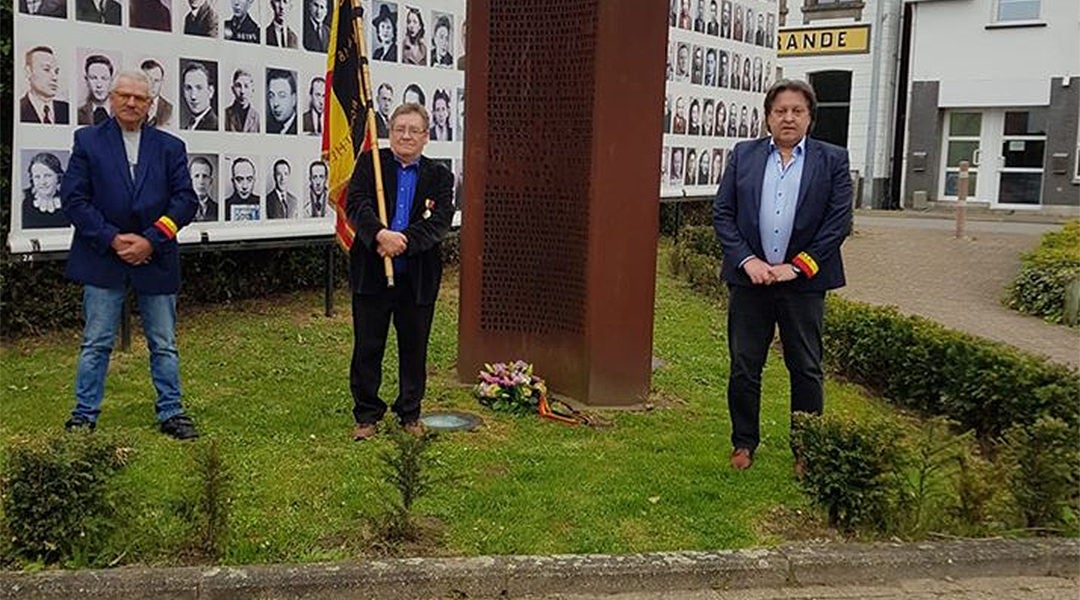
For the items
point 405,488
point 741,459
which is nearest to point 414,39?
point 741,459

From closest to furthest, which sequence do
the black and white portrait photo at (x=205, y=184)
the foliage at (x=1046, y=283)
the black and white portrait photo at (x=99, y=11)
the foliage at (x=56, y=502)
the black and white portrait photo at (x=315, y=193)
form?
the foliage at (x=56, y=502) < the black and white portrait photo at (x=99, y=11) < the black and white portrait photo at (x=205, y=184) < the black and white portrait photo at (x=315, y=193) < the foliage at (x=1046, y=283)

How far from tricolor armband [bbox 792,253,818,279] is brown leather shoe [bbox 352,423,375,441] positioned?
2455 mm

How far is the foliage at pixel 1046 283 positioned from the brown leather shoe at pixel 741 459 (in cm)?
687

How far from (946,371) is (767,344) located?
2.24 m

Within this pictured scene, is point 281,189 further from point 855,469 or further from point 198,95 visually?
point 855,469

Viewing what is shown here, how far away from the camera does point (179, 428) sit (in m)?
5.92

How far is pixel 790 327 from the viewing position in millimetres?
5566

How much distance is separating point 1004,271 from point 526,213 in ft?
33.1

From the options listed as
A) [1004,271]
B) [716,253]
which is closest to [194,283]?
[716,253]

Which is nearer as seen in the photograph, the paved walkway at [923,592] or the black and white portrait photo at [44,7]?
the paved walkway at [923,592]

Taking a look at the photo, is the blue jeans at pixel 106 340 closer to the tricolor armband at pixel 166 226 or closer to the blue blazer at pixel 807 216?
the tricolor armband at pixel 166 226

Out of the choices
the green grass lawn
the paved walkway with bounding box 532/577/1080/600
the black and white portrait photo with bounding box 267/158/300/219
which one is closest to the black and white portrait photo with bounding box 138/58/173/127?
the black and white portrait photo with bounding box 267/158/300/219

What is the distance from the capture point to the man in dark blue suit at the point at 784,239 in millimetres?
5441

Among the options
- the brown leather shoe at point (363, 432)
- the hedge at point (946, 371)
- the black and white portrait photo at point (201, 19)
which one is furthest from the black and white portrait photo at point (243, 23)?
the hedge at point (946, 371)
